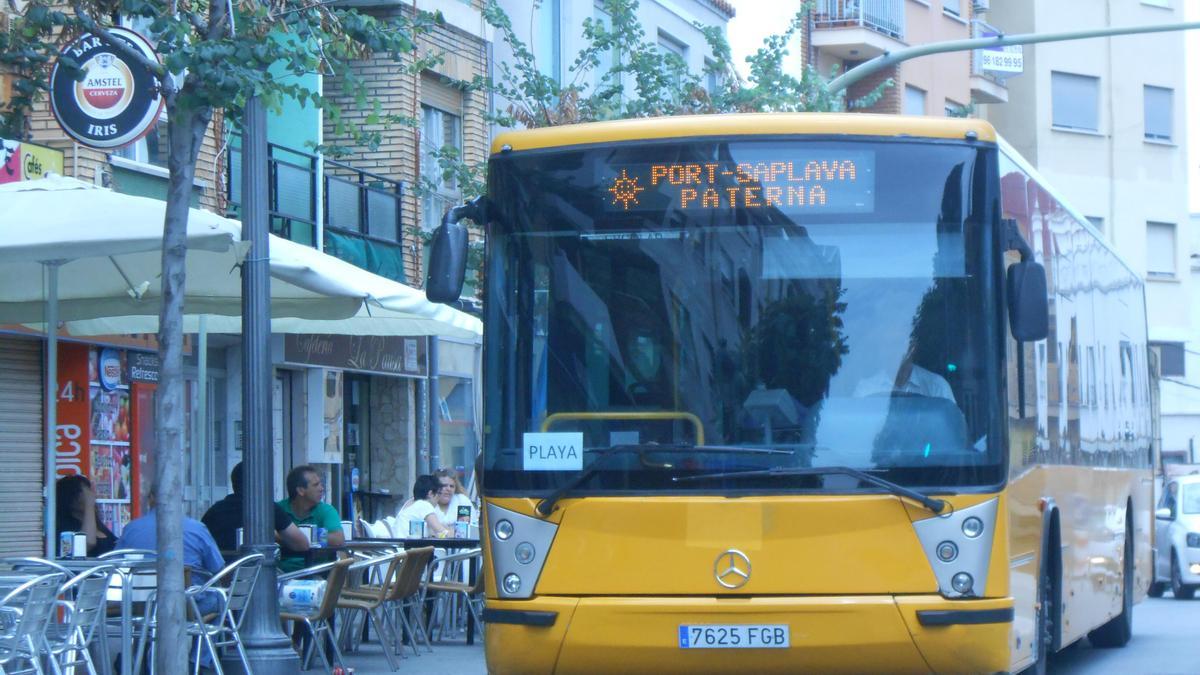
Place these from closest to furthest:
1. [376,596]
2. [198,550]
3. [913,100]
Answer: [198,550] → [376,596] → [913,100]

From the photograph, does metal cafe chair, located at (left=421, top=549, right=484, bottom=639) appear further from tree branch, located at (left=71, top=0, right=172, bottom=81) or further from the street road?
tree branch, located at (left=71, top=0, right=172, bottom=81)

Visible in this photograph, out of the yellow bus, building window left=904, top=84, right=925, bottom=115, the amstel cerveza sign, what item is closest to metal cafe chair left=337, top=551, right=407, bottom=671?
the amstel cerveza sign

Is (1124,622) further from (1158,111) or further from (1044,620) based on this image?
(1158,111)

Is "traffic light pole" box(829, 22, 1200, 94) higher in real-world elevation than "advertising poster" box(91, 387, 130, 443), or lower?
higher

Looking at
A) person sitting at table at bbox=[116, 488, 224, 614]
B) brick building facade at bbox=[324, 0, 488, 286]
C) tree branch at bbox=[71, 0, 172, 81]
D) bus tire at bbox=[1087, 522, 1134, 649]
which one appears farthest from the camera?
brick building facade at bbox=[324, 0, 488, 286]

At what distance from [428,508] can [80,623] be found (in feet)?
27.1

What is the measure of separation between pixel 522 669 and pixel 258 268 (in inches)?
144

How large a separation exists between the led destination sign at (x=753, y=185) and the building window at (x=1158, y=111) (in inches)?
1691

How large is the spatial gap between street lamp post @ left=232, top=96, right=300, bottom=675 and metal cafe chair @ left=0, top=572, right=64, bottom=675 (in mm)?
2558

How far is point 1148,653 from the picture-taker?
1468 cm

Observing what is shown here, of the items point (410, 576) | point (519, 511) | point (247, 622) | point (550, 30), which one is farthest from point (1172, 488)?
point (519, 511)

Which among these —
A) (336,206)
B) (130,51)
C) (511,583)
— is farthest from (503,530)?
(336,206)

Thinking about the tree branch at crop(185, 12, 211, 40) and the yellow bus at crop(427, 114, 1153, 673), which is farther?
the tree branch at crop(185, 12, 211, 40)

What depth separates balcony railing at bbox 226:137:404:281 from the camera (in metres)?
20.9
